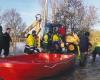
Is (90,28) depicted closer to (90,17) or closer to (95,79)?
(90,17)

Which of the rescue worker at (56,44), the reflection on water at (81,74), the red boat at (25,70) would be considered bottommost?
the reflection on water at (81,74)

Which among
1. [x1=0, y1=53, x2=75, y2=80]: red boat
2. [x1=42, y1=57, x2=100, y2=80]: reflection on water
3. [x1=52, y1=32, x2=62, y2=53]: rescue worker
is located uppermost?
[x1=52, y1=32, x2=62, y2=53]: rescue worker

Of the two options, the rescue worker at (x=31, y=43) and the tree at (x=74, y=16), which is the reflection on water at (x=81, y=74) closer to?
the rescue worker at (x=31, y=43)

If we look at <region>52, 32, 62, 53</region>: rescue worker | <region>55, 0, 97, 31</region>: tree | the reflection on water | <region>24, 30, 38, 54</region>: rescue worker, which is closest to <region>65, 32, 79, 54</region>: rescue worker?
the reflection on water

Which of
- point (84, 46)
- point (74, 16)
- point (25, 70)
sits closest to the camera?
point (25, 70)

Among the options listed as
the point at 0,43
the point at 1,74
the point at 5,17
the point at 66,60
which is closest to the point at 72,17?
the point at 5,17

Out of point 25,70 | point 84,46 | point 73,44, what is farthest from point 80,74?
point 25,70

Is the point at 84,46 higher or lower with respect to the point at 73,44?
lower

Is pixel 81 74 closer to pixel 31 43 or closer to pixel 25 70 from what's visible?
pixel 31 43

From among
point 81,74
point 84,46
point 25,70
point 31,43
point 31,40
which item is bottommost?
point 81,74

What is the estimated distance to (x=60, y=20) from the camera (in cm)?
3997

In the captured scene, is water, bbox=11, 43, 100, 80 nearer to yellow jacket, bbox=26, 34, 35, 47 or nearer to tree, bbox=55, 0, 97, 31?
yellow jacket, bbox=26, 34, 35, 47

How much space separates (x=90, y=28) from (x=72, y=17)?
126 inches

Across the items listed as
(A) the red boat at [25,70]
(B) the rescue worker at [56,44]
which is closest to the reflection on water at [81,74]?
(A) the red boat at [25,70]
